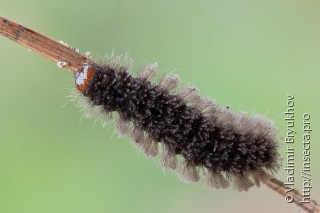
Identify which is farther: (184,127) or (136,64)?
(136,64)

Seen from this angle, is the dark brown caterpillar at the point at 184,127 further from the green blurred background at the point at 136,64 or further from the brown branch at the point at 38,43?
the green blurred background at the point at 136,64

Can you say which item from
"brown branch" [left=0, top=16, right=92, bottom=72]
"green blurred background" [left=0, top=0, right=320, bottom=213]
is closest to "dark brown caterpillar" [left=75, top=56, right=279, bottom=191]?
"brown branch" [left=0, top=16, right=92, bottom=72]

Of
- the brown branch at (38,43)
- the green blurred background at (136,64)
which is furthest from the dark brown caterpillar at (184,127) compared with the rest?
the green blurred background at (136,64)

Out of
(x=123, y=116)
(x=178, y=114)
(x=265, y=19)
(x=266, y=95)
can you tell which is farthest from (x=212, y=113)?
(x=265, y=19)

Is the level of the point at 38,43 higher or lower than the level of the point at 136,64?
lower

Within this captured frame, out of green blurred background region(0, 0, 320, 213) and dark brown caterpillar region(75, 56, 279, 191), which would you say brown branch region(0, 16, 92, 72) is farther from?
green blurred background region(0, 0, 320, 213)

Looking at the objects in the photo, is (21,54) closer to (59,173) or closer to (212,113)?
(59,173)
